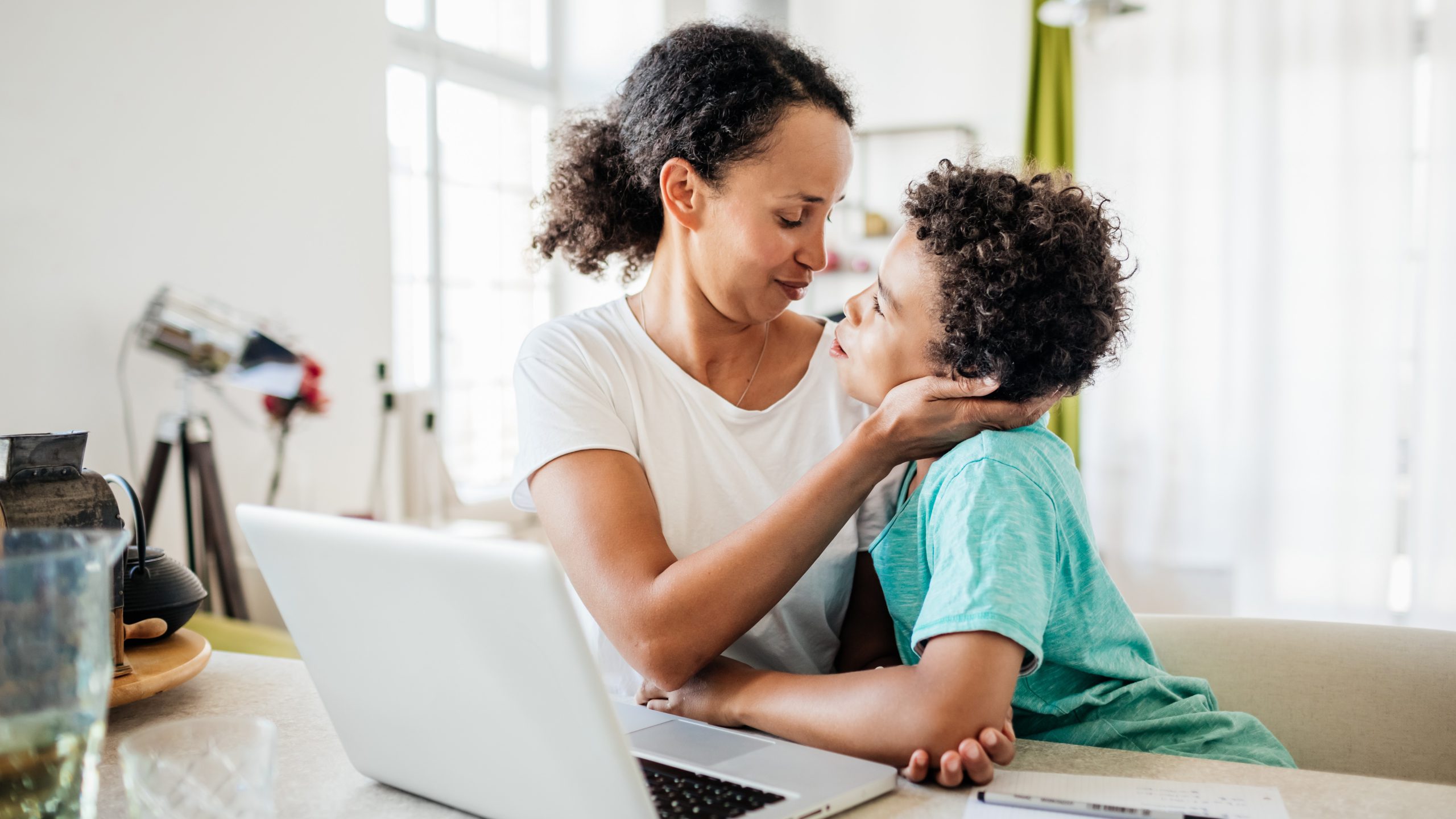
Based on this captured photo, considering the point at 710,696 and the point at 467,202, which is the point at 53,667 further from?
the point at 467,202

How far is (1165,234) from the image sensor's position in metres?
3.93

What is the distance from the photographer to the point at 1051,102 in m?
4.02

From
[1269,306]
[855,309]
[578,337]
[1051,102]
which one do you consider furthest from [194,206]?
[1269,306]

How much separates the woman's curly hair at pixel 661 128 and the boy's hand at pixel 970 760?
2.38 feet

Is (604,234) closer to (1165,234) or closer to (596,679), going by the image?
(596,679)

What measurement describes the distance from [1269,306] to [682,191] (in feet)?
10.5

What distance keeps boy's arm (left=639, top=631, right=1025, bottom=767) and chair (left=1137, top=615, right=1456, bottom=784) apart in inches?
21.6

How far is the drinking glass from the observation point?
0.65 m

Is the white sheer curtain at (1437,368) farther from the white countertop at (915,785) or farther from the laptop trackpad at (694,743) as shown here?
the laptop trackpad at (694,743)

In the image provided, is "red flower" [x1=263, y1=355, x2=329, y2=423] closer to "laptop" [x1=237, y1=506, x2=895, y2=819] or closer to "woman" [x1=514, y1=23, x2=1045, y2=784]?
"woman" [x1=514, y1=23, x2=1045, y2=784]

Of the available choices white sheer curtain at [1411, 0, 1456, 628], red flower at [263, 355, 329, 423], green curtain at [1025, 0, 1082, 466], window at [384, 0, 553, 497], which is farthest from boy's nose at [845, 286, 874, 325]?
white sheer curtain at [1411, 0, 1456, 628]

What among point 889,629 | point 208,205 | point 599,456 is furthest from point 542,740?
point 208,205

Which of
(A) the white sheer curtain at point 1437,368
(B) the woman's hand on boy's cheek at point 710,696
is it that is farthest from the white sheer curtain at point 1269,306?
(B) the woman's hand on boy's cheek at point 710,696

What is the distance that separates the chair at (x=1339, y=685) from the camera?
47.4 inches
